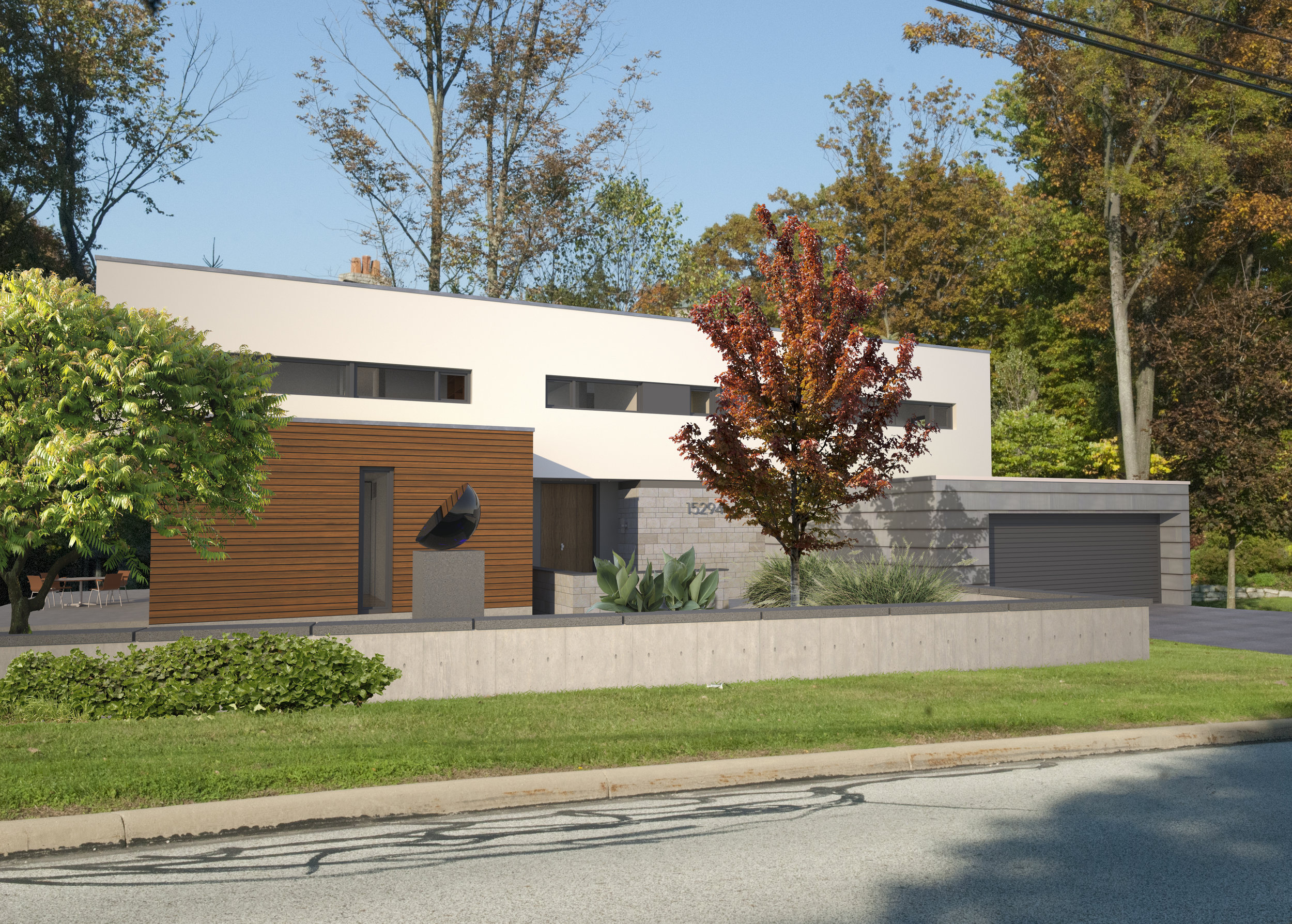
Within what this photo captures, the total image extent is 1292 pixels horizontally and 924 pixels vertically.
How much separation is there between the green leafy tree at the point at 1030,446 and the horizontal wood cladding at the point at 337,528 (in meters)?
A: 21.1

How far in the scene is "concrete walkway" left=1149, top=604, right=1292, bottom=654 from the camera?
1730 cm

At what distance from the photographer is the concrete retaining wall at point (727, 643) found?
36.2 feet

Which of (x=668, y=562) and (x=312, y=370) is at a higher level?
(x=312, y=370)

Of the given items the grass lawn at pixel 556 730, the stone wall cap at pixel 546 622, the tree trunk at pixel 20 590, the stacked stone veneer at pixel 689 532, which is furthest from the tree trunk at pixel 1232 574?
the tree trunk at pixel 20 590

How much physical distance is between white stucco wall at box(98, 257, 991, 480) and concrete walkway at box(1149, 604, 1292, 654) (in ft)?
36.9

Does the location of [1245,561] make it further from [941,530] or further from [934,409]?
[941,530]

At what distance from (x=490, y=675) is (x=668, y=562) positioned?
3.66 m

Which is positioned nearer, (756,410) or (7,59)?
(756,410)

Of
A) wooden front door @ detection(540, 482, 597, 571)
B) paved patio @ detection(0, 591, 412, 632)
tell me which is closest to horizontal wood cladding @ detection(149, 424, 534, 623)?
paved patio @ detection(0, 591, 412, 632)

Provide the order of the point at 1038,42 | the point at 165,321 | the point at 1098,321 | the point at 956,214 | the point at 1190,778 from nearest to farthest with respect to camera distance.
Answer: the point at 1190,778, the point at 165,321, the point at 1038,42, the point at 1098,321, the point at 956,214

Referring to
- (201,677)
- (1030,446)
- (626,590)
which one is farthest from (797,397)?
(1030,446)

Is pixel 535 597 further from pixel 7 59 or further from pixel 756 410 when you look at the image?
pixel 7 59

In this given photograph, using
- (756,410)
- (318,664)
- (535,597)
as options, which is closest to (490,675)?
(318,664)

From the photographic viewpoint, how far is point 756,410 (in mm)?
14367
